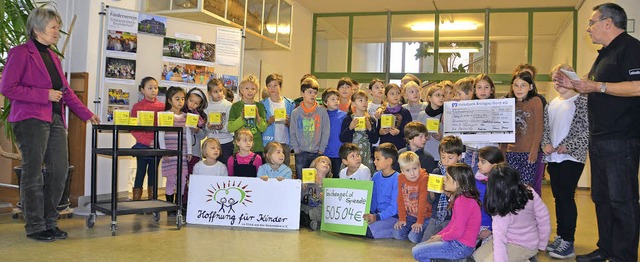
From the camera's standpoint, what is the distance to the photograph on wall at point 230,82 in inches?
234

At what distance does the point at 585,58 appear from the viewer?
884cm

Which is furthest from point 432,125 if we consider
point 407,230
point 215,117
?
point 215,117

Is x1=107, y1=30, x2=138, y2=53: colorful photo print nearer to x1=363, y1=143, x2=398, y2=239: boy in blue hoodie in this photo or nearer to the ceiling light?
x1=363, y1=143, x2=398, y2=239: boy in blue hoodie

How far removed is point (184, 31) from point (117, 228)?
2.11 meters

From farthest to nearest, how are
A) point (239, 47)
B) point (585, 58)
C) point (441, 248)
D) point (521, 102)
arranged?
point (585, 58) < point (239, 47) < point (521, 102) < point (441, 248)

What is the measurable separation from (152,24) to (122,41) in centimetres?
33

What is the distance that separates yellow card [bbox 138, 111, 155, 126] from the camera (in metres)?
4.61

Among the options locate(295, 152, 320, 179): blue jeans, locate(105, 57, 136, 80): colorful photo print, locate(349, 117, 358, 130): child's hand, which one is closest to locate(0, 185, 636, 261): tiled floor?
locate(295, 152, 320, 179): blue jeans

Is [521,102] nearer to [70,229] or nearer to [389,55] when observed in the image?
[70,229]

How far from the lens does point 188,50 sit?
5582 millimetres

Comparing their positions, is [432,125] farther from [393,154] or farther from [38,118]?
[38,118]

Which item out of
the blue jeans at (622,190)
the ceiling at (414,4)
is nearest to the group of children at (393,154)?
the blue jeans at (622,190)

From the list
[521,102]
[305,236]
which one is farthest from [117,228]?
[521,102]

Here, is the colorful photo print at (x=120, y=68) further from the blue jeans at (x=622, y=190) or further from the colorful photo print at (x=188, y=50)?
the blue jeans at (x=622, y=190)
